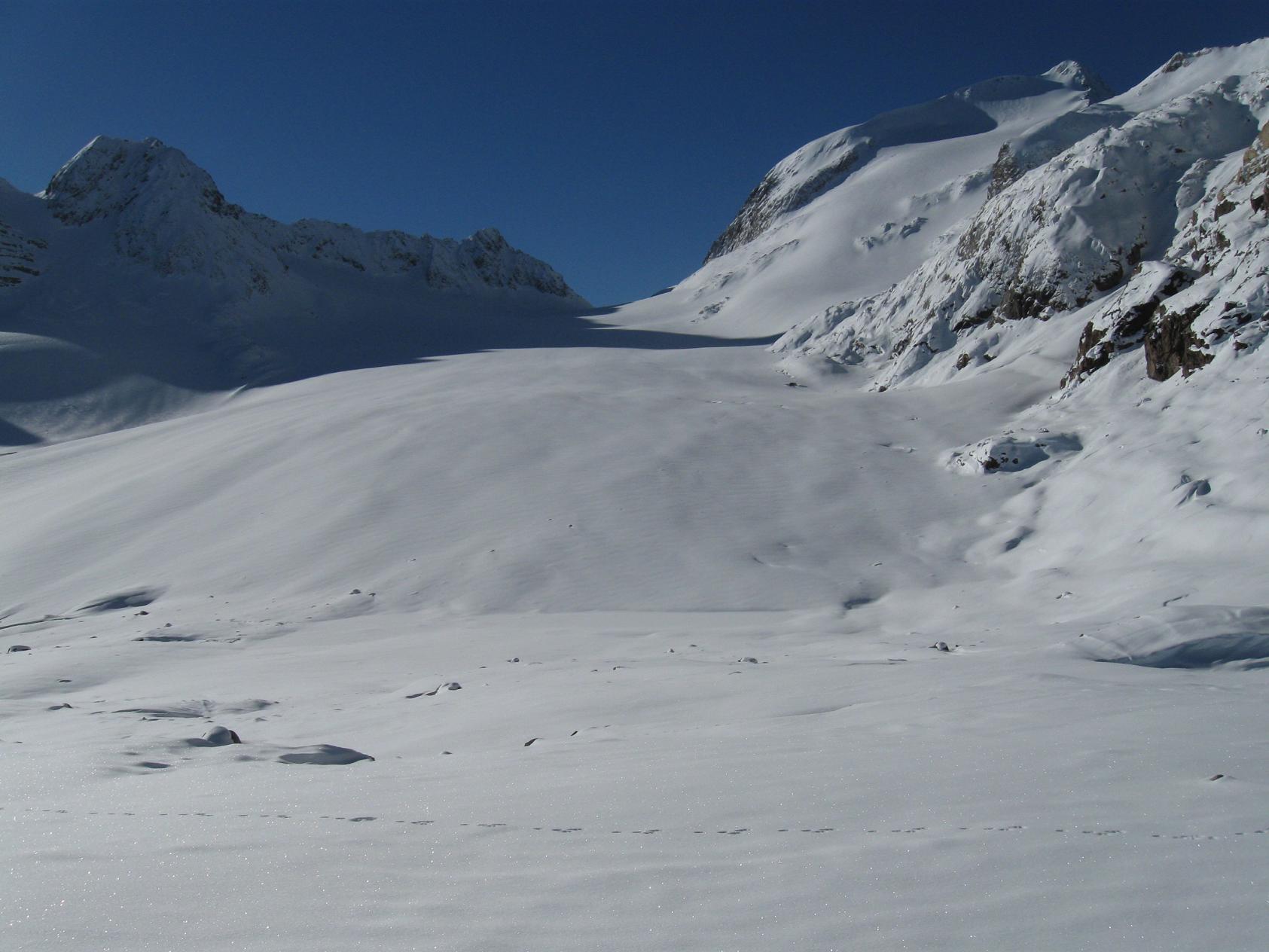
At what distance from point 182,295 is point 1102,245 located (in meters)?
47.3

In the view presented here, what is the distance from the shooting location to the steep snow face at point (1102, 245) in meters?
16.9

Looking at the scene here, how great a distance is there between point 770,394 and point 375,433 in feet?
34.1

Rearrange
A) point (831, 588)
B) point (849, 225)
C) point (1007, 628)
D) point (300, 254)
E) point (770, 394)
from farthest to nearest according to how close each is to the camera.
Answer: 1. point (300, 254)
2. point (849, 225)
3. point (770, 394)
4. point (831, 588)
5. point (1007, 628)

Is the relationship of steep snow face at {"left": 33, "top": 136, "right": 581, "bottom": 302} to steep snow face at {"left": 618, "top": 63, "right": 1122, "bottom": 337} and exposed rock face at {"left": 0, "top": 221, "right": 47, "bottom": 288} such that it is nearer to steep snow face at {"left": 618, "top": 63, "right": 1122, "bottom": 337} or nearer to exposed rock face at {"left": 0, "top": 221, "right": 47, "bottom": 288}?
exposed rock face at {"left": 0, "top": 221, "right": 47, "bottom": 288}

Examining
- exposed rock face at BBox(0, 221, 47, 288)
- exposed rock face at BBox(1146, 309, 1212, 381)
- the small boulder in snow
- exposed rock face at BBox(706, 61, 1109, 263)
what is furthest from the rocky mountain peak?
the small boulder in snow

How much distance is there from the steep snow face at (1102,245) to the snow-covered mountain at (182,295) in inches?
1000

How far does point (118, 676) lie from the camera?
8922 mm

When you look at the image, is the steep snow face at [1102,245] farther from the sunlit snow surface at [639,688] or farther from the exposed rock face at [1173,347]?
the sunlit snow surface at [639,688]

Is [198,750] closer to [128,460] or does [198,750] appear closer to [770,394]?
[128,460]

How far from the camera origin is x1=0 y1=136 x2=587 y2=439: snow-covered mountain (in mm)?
38562

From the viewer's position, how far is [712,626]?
33.4 feet

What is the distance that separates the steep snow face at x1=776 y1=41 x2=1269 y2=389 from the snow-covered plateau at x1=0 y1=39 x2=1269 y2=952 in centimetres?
13

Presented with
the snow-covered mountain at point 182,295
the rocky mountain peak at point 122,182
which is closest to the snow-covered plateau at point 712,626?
the snow-covered mountain at point 182,295

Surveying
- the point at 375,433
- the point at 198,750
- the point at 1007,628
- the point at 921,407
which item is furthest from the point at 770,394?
the point at 198,750
